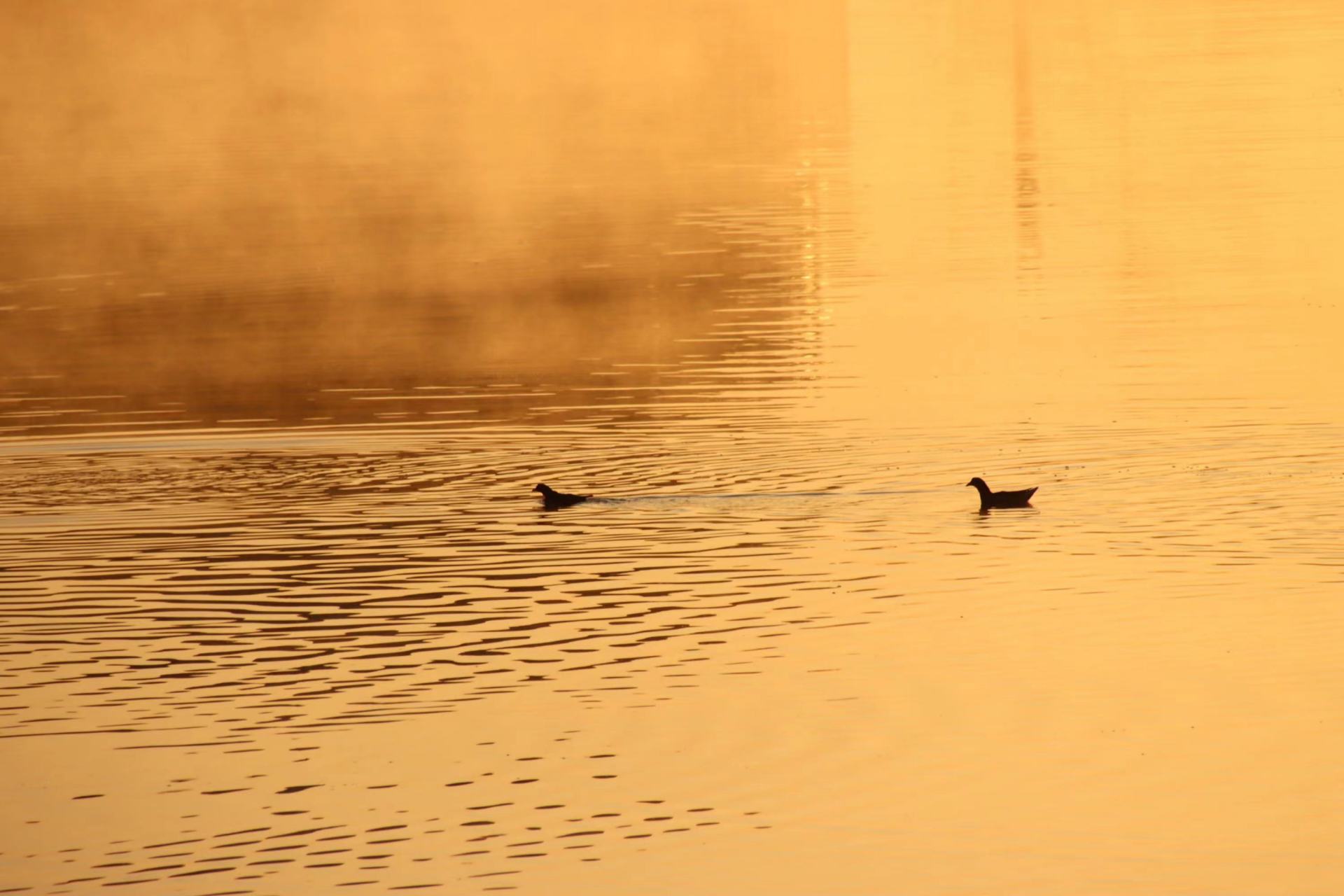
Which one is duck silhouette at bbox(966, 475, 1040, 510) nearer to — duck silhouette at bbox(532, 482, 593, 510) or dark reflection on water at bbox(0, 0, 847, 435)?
duck silhouette at bbox(532, 482, 593, 510)

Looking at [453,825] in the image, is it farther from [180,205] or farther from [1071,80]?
[1071,80]

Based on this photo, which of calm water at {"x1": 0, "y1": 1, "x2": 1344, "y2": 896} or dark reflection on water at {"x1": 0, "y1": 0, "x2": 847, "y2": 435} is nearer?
calm water at {"x1": 0, "y1": 1, "x2": 1344, "y2": 896}

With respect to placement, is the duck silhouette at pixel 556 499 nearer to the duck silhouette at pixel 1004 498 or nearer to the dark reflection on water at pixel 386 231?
the duck silhouette at pixel 1004 498

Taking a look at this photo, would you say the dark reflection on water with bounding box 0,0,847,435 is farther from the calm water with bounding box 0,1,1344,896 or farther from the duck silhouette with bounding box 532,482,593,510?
the duck silhouette with bounding box 532,482,593,510

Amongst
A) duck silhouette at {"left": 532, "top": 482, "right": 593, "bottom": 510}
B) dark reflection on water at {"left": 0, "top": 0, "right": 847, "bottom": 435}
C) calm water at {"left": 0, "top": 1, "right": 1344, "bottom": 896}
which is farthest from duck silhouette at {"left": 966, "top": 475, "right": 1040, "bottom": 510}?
dark reflection on water at {"left": 0, "top": 0, "right": 847, "bottom": 435}

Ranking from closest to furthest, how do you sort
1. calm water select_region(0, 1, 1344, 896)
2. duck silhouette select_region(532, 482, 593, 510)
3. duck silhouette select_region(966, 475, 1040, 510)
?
calm water select_region(0, 1, 1344, 896)
duck silhouette select_region(966, 475, 1040, 510)
duck silhouette select_region(532, 482, 593, 510)

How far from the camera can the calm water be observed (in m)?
18.6

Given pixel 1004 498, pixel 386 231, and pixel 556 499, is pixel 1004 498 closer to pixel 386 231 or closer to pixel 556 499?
pixel 556 499

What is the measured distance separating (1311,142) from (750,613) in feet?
166

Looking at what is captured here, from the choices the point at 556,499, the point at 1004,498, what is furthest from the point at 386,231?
the point at 1004,498

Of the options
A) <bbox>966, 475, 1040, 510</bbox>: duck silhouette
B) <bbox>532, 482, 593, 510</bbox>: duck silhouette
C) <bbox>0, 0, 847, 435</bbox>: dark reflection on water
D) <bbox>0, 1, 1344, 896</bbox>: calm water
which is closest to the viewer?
<bbox>0, 1, 1344, 896</bbox>: calm water

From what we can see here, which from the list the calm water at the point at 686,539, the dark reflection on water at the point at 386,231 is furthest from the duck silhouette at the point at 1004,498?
the dark reflection on water at the point at 386,231

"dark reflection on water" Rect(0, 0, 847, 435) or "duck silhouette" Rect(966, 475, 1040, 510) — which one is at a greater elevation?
"dark reflection on water" Rect(0, 0, 847, 435)

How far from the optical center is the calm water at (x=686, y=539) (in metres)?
18.6
